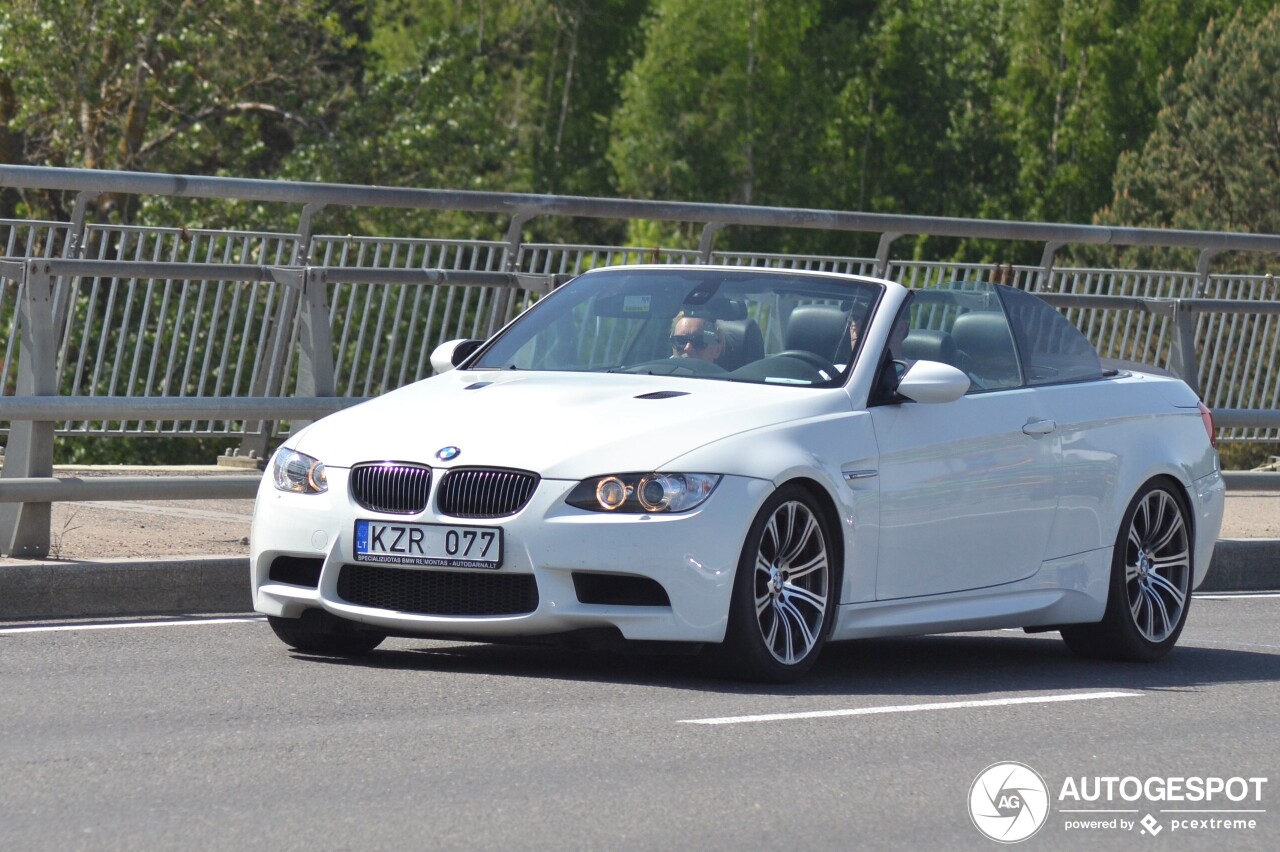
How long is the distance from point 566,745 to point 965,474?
102 inches

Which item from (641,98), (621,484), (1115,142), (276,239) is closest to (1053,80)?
(1115,142)

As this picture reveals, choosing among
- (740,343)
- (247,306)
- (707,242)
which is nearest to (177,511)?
(247,306)

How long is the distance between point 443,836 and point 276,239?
318 inches

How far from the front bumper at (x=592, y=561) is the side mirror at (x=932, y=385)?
0.89 meters

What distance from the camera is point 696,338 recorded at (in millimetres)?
8781

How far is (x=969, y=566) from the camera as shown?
28.6 ft

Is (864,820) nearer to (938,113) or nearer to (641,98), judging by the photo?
(641,98)

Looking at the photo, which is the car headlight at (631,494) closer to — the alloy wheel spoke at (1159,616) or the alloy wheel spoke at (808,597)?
the alloy wheel spoke at (808,597)

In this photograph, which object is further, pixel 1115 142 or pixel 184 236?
pixel 1115 142

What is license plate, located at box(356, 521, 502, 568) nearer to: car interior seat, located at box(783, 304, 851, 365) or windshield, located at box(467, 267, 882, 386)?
windshield, located at box(467, 267, 882, 386)

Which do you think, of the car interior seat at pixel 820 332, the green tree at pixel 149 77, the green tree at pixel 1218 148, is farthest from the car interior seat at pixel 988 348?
the green tree at pixel 1218 148

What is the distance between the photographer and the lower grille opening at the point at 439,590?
301 inches

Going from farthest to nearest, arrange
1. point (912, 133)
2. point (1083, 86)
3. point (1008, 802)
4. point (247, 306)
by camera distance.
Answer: point (912, 133), point (1083, 86), point (247, 306), point (1008, 802)

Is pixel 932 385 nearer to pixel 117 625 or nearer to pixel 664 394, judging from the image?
pixel 664 394
